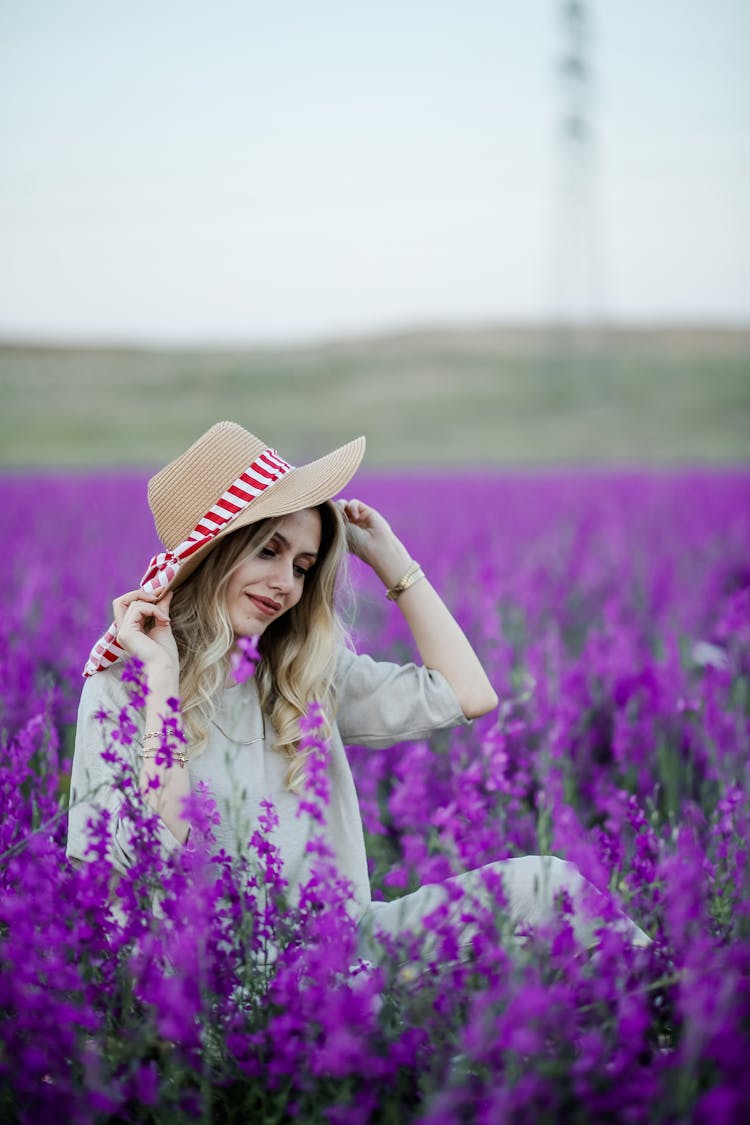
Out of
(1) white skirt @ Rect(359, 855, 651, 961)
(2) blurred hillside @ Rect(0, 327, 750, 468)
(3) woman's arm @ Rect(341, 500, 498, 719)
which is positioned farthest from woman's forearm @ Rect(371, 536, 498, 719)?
(2) blurred hillside @ Rect(0, 327, 750, 468)

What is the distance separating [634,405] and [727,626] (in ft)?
127

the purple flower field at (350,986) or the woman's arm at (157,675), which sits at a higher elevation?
the woman's arm at (157,675)

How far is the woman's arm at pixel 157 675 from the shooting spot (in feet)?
6.08

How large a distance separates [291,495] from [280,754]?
520 mm

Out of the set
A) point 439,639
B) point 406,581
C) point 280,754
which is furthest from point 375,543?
point 280,754

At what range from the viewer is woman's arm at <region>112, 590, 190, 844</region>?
185cm

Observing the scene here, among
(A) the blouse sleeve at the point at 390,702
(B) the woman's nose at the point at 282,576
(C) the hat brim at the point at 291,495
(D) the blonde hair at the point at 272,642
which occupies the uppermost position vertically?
(C) the hat brim at the point at 291,495

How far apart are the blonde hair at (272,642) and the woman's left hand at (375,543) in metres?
0.09

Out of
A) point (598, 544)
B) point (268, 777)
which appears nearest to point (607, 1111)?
point (268, 777)

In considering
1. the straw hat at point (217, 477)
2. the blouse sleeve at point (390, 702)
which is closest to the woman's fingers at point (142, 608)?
the straw hat at point (217, 477)

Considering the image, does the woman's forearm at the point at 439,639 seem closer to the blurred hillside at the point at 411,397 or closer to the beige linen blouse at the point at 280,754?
the beige linen blouse at the point at 280,754

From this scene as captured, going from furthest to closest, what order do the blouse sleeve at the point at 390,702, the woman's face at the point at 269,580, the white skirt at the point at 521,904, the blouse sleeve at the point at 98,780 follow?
the blouse sleeve at the point at 390,702, the woman's face at the point at 269,580, the blouse sleeve at the point at 98,780, the white skirt at the point at 521,904

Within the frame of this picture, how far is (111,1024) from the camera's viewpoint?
5.46 feet

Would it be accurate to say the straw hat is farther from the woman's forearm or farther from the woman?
the woman's forearm
